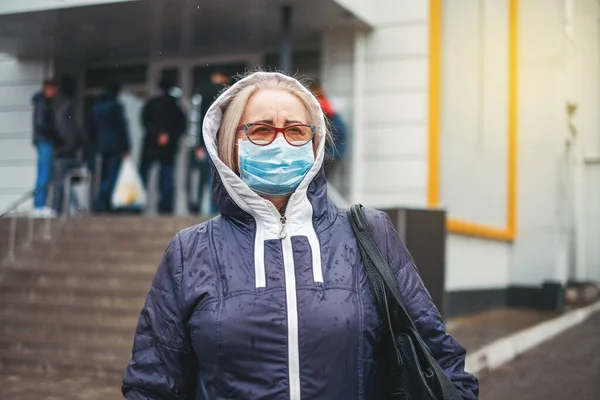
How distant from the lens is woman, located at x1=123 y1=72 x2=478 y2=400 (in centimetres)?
194

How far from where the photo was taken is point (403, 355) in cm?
200

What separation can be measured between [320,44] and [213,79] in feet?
7.43

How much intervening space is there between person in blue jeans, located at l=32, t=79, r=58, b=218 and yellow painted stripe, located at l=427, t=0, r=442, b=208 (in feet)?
16.3

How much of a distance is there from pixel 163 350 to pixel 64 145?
9171mm

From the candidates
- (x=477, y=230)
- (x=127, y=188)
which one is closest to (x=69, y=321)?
(x=127, y=188)

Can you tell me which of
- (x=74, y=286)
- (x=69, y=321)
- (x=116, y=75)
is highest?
(x=116, y=75)

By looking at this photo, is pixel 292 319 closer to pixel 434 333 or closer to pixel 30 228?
pixel 434 333

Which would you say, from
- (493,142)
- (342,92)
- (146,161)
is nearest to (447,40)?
(342,92)

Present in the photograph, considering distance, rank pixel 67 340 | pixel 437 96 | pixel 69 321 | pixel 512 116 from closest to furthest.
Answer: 1. pixel 67 340
2. pixel 69 321
3. pixel 437 96
4. pixel 512 116

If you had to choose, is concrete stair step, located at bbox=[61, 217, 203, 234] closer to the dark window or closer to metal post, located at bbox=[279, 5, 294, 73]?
metal post, located at bbox=[279, 5, 294, 73]

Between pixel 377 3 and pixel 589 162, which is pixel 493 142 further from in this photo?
pixel 589 162

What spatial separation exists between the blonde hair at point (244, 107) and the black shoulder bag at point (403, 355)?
1.43ft

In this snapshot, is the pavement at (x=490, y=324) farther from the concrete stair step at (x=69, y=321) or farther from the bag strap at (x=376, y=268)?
the bag strap at (x=376, y=268)

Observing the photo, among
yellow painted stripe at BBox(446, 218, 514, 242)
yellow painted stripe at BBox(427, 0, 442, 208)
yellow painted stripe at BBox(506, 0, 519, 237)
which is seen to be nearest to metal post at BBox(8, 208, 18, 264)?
yellow painted stripe at BBox(427, 0, 442, 208)
